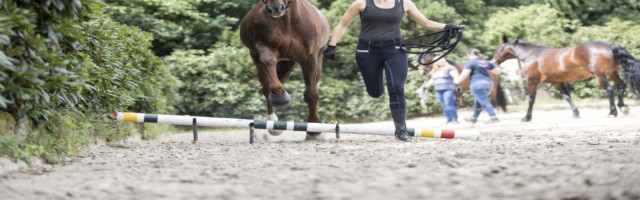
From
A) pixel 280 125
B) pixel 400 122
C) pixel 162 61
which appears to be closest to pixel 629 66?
pixel 400 122

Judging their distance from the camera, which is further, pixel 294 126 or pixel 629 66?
pixel 629 66

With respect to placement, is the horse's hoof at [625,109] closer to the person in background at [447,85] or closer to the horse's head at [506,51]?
the horse's head at [506,51]

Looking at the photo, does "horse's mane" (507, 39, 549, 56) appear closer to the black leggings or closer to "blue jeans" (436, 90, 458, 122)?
"blue jeans" (436, 90, 458, 122)

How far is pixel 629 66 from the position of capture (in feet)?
36.6

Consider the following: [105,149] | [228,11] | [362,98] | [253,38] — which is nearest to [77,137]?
[105,149]

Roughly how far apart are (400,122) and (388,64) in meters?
0.61

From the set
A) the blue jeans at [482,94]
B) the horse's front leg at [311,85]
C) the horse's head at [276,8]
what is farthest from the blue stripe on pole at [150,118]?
the blue jeans at [482,94]

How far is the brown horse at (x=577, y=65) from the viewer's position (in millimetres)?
11320

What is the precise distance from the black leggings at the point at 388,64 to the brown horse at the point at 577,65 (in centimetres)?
638

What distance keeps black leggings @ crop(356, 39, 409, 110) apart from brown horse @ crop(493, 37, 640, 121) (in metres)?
6.38

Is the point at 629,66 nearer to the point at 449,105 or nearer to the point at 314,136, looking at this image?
the point at 449,105

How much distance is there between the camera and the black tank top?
6062 mm

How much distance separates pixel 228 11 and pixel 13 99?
14.5 metres

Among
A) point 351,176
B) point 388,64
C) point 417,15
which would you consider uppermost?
point 417,15
